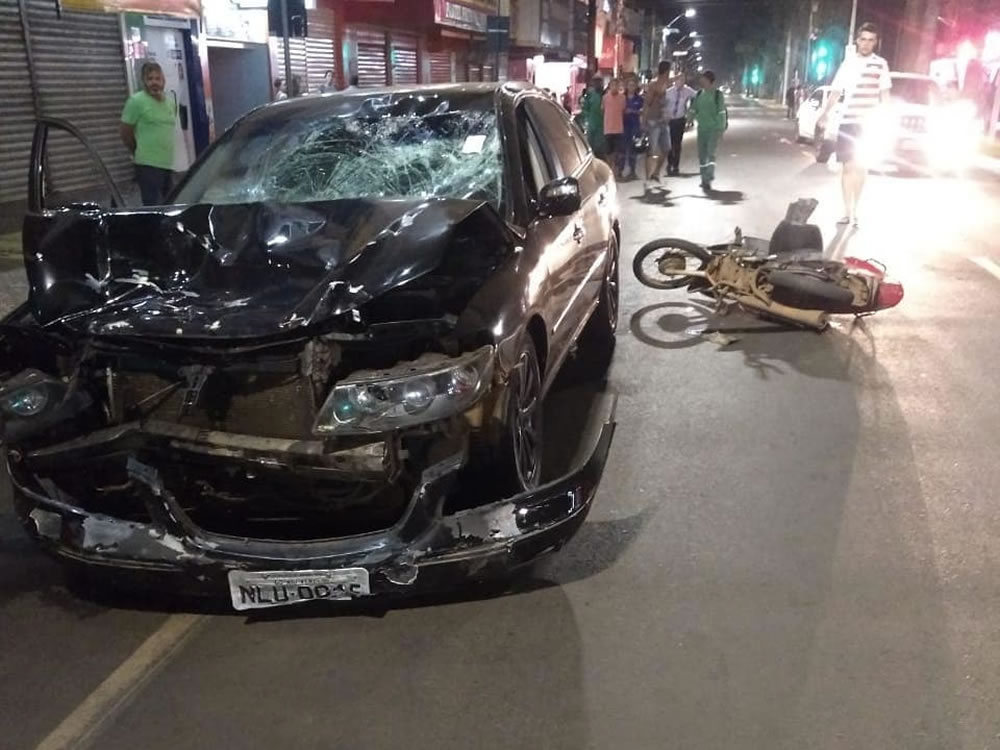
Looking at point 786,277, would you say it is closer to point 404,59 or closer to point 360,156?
point 360,156

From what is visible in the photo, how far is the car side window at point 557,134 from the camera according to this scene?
5652 millimetres

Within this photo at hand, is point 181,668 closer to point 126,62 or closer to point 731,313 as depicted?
point 731,313

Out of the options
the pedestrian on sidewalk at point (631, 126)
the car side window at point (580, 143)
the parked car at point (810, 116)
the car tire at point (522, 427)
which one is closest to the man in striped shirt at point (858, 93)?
the car side window at point (580, 143)

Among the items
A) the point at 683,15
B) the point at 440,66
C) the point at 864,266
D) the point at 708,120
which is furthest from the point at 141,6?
the point at 683,15

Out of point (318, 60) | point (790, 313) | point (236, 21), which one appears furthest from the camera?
point (318, 60)

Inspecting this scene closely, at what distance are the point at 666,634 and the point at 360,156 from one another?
2.87 metres

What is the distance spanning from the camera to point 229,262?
3.86 meters

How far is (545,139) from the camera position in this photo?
564 centimetres

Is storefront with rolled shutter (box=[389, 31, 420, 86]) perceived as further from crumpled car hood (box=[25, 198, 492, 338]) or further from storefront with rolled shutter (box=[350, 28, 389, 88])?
crumpled car hood (box=[25, 198, 492, 338])

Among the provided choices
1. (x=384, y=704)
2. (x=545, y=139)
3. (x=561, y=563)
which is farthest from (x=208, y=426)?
(x=545, y=139)

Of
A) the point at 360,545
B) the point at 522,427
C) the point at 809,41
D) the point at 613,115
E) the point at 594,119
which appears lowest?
the point at 360,545

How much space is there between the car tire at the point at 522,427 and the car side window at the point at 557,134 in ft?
6.00

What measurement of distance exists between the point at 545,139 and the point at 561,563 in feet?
8.70

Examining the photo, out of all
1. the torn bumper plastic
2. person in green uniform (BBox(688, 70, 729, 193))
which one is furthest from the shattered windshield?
person in green uniform (BBox(688, 70, 729, 193))
